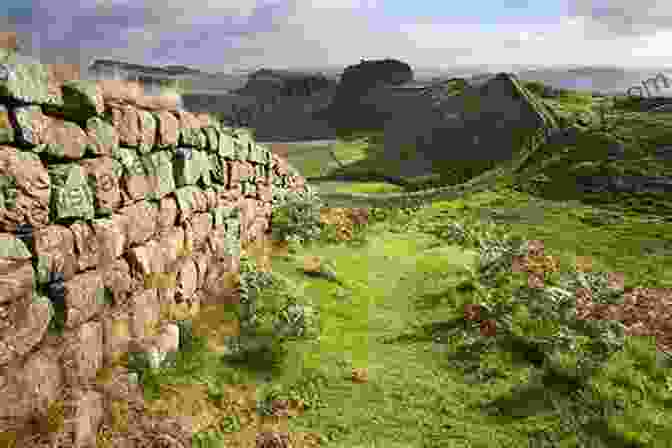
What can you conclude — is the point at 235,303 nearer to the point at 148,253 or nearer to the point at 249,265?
the point at 249,265

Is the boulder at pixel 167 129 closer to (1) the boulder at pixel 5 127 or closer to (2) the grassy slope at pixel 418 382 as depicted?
(1) the boulder at pixel 5 127

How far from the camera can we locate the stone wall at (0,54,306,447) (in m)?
5.62

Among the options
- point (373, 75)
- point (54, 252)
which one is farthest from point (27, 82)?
point (373, 75)

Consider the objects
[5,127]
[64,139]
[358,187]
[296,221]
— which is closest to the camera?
[5,127]

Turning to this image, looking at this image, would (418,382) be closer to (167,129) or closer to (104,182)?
(104,182)

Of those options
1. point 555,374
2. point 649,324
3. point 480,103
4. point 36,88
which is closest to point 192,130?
point 36,88

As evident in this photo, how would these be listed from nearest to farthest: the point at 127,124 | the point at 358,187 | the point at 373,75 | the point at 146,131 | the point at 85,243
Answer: the point at 85,243
the point at 127,124
the point at 146,131
the point at 358,187
the point at 373,75

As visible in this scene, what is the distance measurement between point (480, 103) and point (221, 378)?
50.0m

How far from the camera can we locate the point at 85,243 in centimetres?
666

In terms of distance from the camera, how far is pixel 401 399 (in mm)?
8367

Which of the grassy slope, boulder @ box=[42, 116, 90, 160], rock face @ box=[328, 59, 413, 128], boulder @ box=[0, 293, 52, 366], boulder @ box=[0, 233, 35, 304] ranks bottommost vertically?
the grassy slope

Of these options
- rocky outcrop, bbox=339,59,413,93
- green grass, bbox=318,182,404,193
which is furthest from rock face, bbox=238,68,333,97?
green grass, bbox=318,182,404,193

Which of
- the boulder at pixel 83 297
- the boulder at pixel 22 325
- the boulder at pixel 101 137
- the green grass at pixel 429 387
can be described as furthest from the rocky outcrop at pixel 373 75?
the boulder at pixel 22 325

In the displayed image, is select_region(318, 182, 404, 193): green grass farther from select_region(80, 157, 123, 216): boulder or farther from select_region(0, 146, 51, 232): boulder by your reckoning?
select_region(0, 146, 51, 232): boulder
